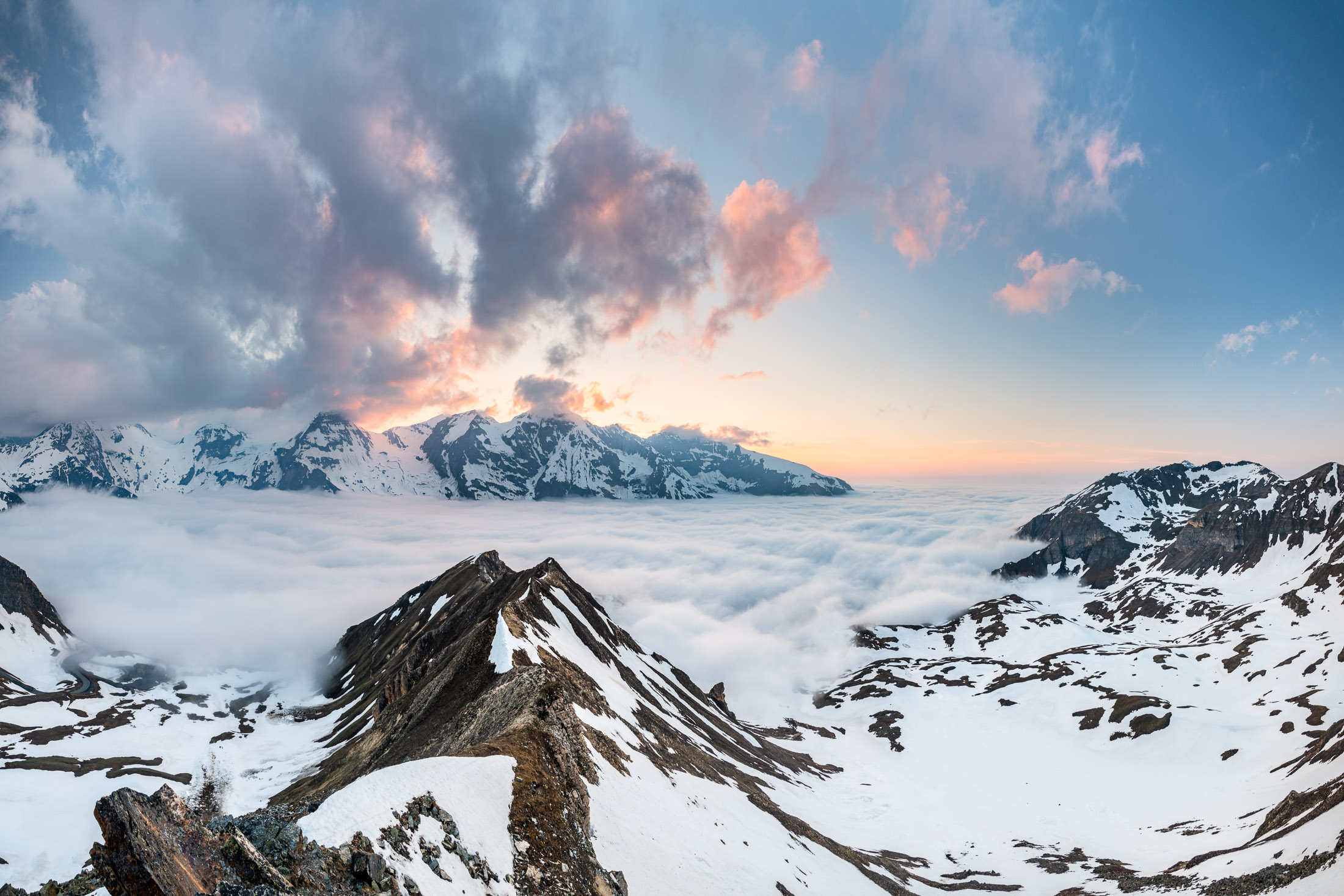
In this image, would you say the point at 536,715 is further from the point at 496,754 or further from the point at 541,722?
the point at 496,754

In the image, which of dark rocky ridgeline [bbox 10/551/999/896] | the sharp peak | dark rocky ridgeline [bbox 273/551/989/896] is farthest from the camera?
the sharp peak

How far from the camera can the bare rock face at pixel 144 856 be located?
12.5m

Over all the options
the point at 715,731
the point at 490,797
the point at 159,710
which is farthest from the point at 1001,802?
the point at 159,710

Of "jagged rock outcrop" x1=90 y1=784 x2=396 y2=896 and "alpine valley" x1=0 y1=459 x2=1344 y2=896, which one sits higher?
"jagged rock outcrop" x1=90 y1=784 x2=396 y2=896

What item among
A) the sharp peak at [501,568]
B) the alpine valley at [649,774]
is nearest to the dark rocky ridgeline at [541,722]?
the alpine valley at [649,774]

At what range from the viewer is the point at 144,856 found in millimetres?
12578

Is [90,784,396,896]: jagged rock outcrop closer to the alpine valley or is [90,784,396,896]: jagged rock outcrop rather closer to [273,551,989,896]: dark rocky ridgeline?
the alpine valley

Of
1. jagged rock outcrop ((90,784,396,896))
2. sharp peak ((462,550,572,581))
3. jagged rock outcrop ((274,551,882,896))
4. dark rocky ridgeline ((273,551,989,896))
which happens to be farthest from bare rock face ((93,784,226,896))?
sharp peak ((462,550,572,581))

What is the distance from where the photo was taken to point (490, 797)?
24641 mm

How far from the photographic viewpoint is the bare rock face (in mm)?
12523

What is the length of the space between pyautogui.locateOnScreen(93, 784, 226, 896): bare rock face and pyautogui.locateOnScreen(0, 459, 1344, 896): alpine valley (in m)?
0.06

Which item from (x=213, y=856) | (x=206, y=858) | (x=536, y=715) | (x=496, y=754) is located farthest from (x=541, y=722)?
(x=206, y=858)

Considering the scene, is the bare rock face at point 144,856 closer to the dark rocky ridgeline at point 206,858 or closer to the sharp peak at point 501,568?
the dark rocky ridgeline at point 206,858

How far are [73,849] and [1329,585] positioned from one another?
342 meters
